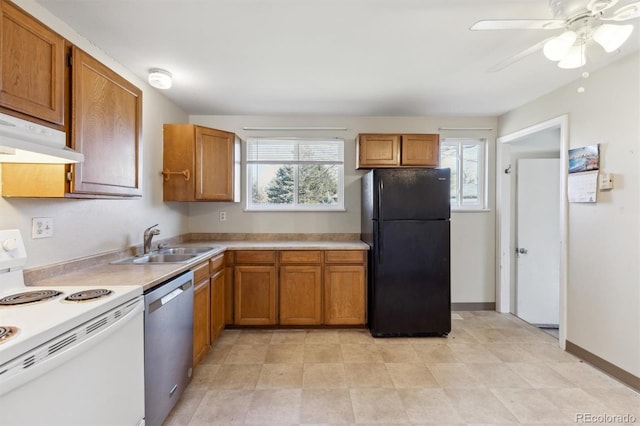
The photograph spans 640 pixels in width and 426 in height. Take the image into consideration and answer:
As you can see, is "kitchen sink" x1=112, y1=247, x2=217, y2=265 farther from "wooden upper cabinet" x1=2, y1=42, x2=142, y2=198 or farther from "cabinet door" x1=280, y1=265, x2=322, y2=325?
"cabinet door" x1=280, y1=265, x2=322, y2=325

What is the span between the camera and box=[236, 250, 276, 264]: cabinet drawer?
3102 mm

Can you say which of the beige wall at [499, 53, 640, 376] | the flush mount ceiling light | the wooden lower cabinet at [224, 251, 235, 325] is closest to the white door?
the beige wall at [499, 53, 640, 376]

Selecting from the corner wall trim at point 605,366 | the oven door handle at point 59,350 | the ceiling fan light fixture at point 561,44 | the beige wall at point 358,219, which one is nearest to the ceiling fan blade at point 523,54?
the ceiling fan light fixture at point 561,44

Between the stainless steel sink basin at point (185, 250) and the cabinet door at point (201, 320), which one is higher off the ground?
the stainless steel sink basin at point (185, 250)

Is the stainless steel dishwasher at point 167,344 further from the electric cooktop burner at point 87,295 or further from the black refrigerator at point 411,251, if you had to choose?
the black refrigerator at point 411,251

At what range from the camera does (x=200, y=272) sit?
2385 mm

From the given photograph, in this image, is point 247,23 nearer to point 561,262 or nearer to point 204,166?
point 204,166

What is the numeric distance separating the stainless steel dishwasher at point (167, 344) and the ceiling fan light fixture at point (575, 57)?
264 centimetres

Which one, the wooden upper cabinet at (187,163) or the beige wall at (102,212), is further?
the wooden upper cabinet at (187,163)

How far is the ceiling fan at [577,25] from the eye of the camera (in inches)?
54.6

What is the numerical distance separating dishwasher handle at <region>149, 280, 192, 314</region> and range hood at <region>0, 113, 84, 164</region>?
808 millimetres

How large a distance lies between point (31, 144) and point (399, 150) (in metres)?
2.95

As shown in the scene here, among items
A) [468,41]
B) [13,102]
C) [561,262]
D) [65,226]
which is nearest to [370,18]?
[468,41]

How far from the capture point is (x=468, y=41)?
2.02 meters
